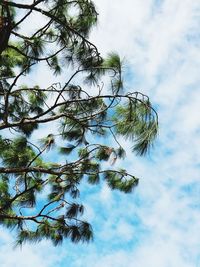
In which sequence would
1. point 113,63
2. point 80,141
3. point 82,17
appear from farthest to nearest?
point 80,141 < point 82,17 < point 113,63

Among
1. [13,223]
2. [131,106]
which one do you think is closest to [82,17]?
[131,106]

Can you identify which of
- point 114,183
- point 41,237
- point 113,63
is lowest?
point 41,237

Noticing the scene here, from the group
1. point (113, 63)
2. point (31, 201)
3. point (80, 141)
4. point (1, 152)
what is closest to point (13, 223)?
point (31, 201)

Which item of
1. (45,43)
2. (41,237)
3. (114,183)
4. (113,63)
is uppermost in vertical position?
(45,43)

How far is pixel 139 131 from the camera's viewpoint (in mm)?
4477

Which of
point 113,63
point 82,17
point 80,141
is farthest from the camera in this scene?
point 80,141

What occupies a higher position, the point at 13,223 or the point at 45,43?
the point at 45,43

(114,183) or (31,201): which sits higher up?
(114,183)

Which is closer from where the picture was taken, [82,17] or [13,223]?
[82,17]

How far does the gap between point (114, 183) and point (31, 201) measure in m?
1.07

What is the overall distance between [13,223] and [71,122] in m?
1.51

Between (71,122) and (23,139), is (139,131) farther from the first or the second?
(23,139)

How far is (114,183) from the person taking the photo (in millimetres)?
5387

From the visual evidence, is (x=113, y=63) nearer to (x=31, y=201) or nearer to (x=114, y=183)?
(x=114, y=183)
